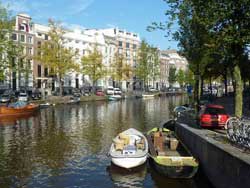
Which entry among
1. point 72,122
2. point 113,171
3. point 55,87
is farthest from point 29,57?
point 113,171

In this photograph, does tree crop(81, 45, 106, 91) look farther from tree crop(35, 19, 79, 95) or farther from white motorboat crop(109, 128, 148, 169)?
white motorboat crop(109, 128, 148, 169)

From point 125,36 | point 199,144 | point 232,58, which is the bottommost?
point 199,144

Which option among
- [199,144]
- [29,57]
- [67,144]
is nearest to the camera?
[199,144]

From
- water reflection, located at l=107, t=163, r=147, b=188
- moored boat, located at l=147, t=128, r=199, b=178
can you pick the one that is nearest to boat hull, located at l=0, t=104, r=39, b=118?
moored boat, located at l=147, t=128, r=199, b=178

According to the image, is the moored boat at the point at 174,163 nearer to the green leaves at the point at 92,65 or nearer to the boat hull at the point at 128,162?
the boat hull at the point at 128,162

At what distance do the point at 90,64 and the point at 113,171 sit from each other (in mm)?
87758

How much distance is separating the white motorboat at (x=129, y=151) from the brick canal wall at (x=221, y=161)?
10.8ft

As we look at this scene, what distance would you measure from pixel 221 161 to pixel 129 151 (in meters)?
7.75

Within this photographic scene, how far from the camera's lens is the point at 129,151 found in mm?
25000

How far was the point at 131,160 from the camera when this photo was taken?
24.2m

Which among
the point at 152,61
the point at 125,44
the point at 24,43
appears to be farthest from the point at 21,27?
the point at 125,44

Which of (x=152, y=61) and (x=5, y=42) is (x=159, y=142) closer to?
(x=5, y=42)

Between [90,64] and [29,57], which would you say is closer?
[29,57]

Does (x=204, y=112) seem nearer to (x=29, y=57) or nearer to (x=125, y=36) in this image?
(x=29, y=57)
